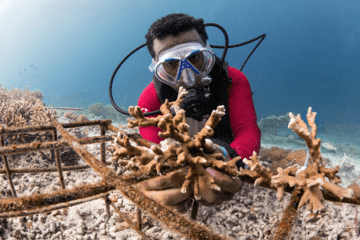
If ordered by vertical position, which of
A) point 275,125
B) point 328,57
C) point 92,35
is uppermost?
point 92,35

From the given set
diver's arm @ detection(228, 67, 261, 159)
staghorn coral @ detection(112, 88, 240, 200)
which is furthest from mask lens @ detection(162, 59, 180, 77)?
staghorn coral @ detection(112, 88, 240, 200)

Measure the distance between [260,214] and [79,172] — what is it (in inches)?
127

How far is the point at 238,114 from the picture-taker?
2.54 meters

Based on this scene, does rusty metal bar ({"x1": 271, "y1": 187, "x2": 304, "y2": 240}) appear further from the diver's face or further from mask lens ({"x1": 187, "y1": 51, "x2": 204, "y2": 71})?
mask lens ({"x1": 187, "y1": 51, "x2": 204, "y2": 71})

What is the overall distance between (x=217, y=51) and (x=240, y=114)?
6335 cm

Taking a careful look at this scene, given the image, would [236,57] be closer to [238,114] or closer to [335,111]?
[335,111]

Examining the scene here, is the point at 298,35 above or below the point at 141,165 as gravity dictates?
above

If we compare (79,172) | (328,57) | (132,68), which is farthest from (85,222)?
(132,68)

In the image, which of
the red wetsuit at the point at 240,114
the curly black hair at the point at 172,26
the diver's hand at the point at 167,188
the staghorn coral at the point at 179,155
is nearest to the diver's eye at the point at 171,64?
the curly black hair at the point at 172,26

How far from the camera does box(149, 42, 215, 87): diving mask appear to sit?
2.29 meters

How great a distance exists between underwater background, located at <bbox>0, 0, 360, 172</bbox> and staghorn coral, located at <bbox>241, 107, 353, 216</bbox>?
155 feet

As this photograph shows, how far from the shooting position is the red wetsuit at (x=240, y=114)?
2.12 m

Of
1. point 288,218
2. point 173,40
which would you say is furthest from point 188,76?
point 288,218

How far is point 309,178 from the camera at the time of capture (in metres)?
0.83
